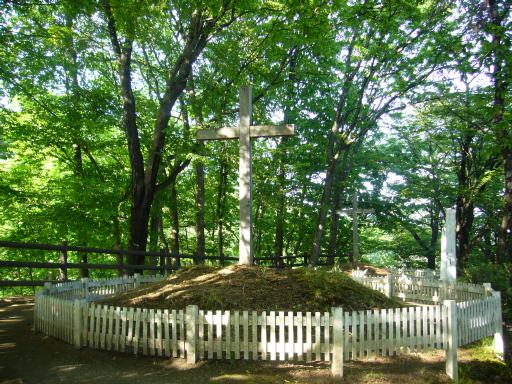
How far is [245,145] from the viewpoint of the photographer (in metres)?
8.60

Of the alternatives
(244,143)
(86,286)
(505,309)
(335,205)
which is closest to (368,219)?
(335,205)

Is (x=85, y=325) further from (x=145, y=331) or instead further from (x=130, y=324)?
(x=145, y=331)

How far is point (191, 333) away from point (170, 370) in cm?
55

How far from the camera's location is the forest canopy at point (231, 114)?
471 inches

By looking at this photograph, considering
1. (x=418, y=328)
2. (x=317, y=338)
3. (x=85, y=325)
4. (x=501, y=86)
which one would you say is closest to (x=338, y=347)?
(x=317, y=338)

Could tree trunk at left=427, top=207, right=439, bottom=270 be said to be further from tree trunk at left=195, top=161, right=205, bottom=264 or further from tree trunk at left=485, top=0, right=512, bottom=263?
tree trunk at left=485, top=0, right=512, bottom=263

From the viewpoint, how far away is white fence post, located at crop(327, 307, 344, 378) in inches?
201

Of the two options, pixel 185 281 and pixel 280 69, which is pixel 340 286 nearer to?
pixel 185 281

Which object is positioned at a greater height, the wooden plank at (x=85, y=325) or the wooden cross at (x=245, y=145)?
the wooden cross at (x=245, y=145)

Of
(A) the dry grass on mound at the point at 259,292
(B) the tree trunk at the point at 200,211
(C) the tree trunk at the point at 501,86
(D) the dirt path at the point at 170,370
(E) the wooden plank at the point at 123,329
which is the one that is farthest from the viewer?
(B) the tree trunk at the point at 200,211

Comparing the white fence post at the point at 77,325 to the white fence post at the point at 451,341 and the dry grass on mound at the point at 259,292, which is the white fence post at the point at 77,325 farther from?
the white fence post at the point at 451,341

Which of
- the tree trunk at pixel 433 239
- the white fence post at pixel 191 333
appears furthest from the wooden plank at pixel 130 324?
the tree trunk at pixel 433 239

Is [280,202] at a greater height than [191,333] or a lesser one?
greater

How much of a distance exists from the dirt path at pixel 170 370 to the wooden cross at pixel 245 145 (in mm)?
3102
